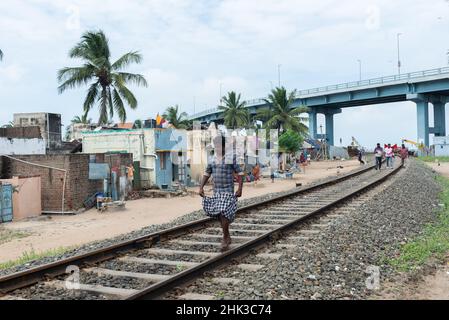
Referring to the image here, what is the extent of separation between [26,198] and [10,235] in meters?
3.91

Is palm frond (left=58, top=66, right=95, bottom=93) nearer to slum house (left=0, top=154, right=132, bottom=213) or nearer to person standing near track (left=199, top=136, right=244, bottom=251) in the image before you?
slum house (left=0, top=154, right=132, bottom=213)

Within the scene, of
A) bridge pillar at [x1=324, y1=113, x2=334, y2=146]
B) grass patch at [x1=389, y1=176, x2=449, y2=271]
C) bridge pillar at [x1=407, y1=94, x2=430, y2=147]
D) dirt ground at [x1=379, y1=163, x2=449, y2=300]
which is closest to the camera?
dirt ground at [x1=379, y1=163, x2=449, y2=300]

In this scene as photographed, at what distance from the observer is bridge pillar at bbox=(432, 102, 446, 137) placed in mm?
65562

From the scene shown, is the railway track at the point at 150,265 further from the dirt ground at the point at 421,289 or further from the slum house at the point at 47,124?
the slum house at the point at 47,124

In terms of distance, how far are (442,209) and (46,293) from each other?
423 inches

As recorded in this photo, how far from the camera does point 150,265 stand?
678 cm

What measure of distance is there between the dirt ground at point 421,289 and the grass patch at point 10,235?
972 cm

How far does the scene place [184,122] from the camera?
2640 inches

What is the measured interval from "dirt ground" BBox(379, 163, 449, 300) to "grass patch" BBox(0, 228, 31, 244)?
9719 millimetres

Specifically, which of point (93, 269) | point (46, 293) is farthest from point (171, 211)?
point (46, 293)

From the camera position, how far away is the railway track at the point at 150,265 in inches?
217

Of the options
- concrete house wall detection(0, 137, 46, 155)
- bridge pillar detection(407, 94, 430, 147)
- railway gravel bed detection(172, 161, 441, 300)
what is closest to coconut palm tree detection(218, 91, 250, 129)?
bridge pillar detection(407, 94, 430, 147)

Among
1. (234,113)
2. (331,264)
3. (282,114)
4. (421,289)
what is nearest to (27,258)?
(331,264)
